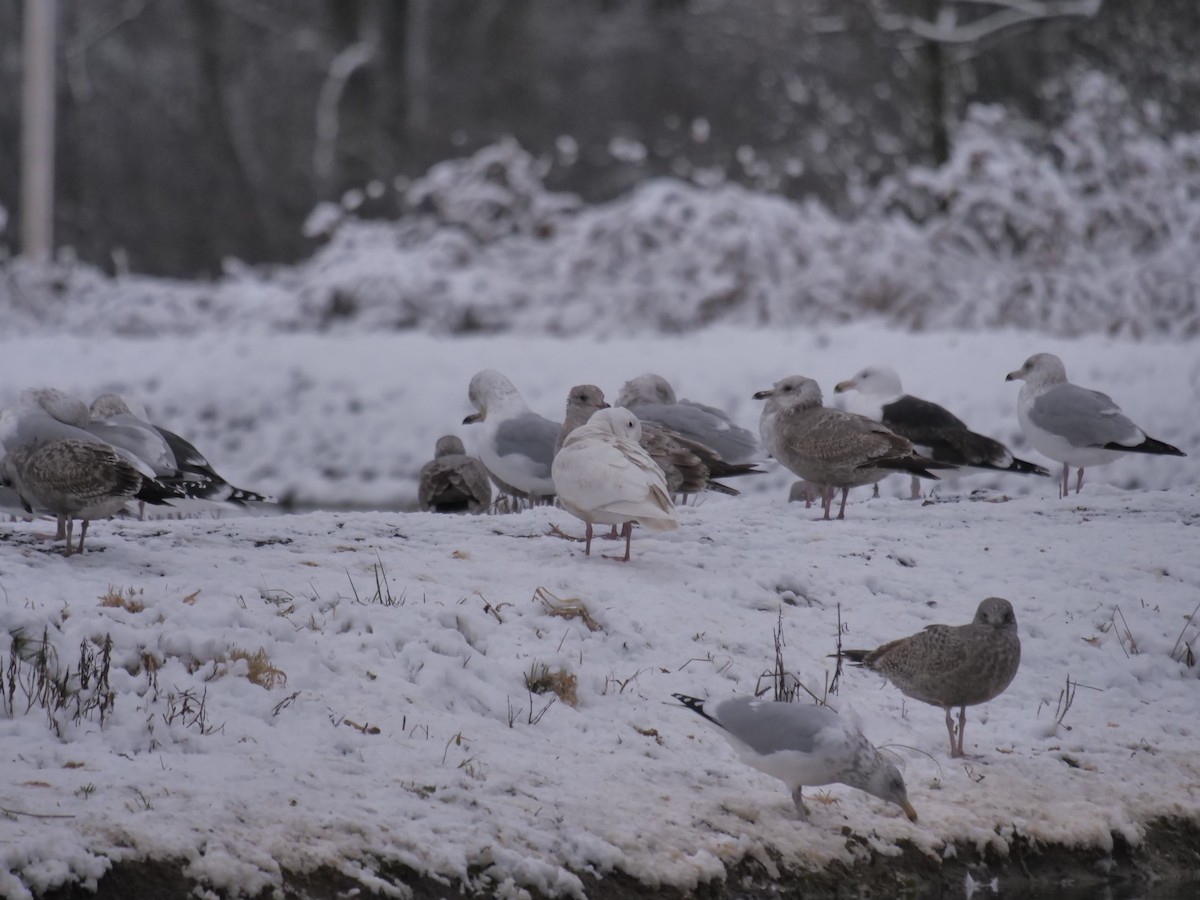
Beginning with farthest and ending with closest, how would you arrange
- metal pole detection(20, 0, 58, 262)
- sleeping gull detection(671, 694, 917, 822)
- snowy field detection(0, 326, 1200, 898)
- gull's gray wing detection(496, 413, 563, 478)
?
metal pole detection(20, 0, 58, 262) < gull's gray wing detection(496, 413, 563, 478) < sleeping gull detection(671, 694, 917, 822) < snowy field detection(0, 326, 1200, 898)

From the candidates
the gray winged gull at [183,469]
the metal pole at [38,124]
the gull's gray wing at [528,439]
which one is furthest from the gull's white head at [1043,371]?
the metal pole at [38,124]

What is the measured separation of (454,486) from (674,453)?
1.87 m

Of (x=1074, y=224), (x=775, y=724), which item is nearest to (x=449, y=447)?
(x=775, y=724)

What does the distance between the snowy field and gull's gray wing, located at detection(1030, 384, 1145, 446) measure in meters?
0.41

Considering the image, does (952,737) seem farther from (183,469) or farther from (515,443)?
(183,469)

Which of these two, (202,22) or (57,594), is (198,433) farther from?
(202,22)

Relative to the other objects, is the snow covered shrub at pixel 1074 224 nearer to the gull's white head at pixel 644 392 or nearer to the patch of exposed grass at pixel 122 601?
the gull's white head at pixel 644 392

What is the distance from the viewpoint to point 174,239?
72.9 ft

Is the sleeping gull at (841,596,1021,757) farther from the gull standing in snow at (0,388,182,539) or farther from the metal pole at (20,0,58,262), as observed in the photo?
the metal pole at (20,0,58,262)

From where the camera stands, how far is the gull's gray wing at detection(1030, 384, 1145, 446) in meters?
8.09

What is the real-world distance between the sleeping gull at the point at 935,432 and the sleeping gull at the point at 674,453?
1.04 m

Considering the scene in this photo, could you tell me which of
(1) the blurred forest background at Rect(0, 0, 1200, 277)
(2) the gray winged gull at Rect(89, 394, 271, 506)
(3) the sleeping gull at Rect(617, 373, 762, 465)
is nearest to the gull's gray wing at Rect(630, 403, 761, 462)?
(3) the sleeping gull at Rect(617, 373, 762, 465)

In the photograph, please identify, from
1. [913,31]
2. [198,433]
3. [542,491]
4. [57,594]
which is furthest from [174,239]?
[57,594]

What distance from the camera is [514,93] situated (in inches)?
878
